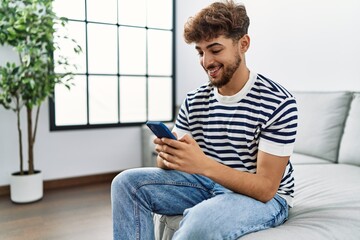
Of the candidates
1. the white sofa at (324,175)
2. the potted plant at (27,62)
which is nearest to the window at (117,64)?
the potted plant at (27,62)

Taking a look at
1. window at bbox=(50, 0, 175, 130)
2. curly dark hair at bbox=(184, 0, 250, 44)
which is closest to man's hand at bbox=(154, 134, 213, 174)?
curly dark hair at bbox=(184, 0, 250, 44)

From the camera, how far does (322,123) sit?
1.96m

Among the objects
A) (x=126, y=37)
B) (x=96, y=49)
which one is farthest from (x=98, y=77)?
(x=126, y=37)

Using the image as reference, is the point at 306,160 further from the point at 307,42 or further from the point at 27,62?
the point at 27,62

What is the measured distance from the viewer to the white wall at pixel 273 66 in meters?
2.18

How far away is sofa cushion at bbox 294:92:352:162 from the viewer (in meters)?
1.90

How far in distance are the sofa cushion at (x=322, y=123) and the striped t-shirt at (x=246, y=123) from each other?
96 cm

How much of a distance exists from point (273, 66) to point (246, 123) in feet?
6.06

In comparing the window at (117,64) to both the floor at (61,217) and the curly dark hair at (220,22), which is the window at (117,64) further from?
the curly dark hair at (220,22)

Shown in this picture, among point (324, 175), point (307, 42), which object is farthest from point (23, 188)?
point (307, 42)

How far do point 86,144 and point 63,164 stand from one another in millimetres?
275

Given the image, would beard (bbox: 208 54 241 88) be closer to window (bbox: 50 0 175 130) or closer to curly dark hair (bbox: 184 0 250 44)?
curly dark hair (bbox: 184 0 250 44)

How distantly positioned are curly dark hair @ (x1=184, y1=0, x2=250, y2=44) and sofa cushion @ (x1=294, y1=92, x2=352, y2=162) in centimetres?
116

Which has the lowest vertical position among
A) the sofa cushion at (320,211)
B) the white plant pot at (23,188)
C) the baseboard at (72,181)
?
the baseboard at (72,181)
